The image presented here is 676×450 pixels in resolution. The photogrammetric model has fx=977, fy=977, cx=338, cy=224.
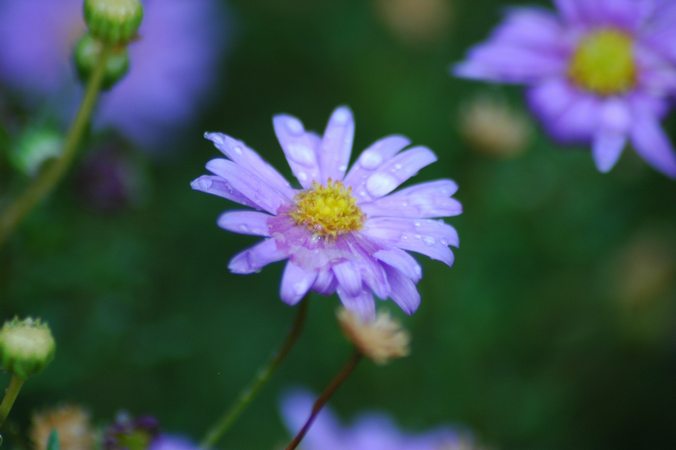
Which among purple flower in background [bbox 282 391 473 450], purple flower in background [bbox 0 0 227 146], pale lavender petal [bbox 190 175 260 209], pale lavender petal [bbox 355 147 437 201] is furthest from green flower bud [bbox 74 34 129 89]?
purple flower in background [bbox 0 0 227 146]

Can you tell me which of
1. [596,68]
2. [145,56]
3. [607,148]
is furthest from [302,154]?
[145,56]

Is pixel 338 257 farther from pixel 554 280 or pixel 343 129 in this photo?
pixel 554 280

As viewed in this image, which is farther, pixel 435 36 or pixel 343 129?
pixel 435 36

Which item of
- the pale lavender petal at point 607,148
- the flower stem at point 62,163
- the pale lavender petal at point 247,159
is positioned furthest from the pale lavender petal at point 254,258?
the pale lavender petal at point 607,148

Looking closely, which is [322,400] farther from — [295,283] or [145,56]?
[145,56]

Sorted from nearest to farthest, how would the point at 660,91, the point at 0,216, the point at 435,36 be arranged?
the point at 0,216
the point at 660,91
the point at 435,36

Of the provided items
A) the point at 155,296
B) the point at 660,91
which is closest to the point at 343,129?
the point at 660,91
